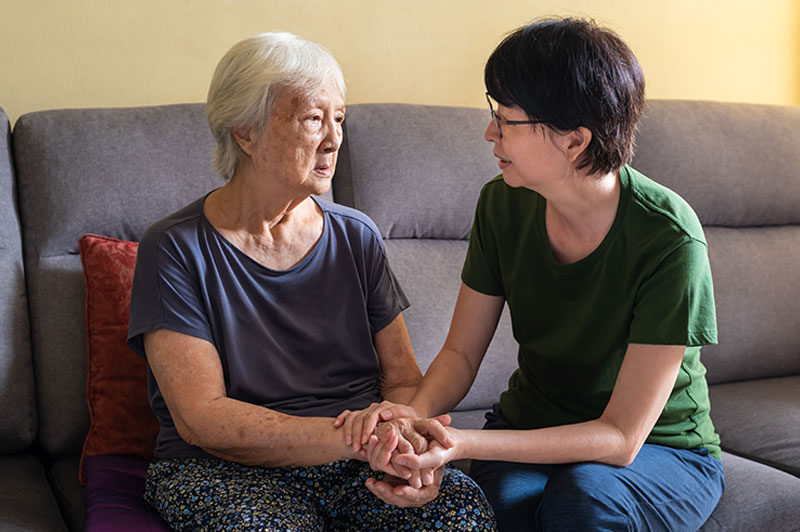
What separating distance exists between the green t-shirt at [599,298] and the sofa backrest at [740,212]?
89 centimetres

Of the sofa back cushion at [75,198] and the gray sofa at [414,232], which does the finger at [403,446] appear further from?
the sofa back cushion at [75,198]

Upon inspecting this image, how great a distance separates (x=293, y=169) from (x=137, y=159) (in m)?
0.54

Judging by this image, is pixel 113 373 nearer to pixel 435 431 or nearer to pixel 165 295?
pixel 165 295

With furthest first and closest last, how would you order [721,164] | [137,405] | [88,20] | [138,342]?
[721,164]
[88,20]
[137,405]
[138,342]

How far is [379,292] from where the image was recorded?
1.67 metres

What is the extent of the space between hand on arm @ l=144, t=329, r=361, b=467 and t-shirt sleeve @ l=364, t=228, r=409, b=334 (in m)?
0.30

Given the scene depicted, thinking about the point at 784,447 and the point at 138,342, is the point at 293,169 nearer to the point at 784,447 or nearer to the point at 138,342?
the point at 138,342

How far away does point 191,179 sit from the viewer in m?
1.91

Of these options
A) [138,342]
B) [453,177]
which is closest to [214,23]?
[453,177]

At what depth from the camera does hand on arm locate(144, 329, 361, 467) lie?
1.40m

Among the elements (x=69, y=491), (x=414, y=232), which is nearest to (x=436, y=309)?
(x=414, y=232)

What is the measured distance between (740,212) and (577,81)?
1.38 meters

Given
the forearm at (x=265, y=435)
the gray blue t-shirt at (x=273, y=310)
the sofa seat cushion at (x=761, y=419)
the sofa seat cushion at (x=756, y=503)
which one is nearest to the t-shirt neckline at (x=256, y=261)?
the gray blue t-shirt at (x=273, y=310)

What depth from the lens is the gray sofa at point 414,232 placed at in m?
1.74
